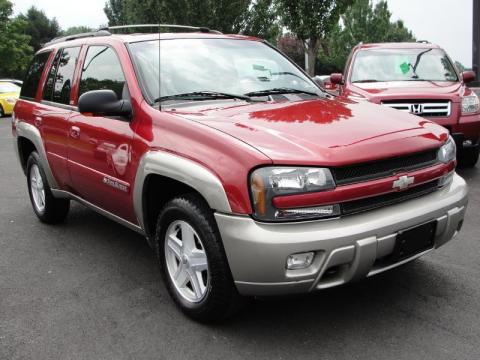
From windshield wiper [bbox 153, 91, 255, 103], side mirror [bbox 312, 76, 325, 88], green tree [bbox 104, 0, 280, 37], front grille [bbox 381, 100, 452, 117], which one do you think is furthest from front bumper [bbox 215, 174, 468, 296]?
green tree [bbox 104, 0, 280, 37]

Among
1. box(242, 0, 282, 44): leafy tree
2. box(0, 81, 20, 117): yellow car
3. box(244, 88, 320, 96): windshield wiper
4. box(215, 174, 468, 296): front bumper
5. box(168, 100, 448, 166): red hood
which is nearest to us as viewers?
box(215, 174, 468, 296): front bumper

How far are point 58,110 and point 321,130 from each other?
8.65 feet

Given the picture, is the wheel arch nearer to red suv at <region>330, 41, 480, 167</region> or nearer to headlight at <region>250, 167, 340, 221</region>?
headlight at <region>250, 167, 340, 221</region>

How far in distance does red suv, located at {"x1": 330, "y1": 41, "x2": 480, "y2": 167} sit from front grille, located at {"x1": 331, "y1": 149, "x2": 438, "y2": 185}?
3.10m

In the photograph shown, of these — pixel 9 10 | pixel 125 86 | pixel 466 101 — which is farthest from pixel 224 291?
pixel 9 10

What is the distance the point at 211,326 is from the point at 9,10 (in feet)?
149

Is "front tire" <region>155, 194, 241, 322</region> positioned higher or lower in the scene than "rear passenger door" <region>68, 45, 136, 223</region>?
lower

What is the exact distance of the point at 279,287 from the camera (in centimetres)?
279

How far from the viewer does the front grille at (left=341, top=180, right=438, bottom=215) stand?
284 cm

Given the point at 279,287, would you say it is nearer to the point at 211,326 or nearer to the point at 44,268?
the point at 211,326

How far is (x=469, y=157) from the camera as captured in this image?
7348 millimetres

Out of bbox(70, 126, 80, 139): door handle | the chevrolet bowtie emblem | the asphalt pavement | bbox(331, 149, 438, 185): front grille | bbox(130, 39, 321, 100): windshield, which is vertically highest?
bbox(130, 39, 321, 100): windshield

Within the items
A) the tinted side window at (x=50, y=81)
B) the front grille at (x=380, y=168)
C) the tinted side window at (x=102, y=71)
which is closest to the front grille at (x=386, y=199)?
the front grille at (x=380, y=168)

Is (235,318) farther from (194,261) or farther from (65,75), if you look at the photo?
(65,75)
